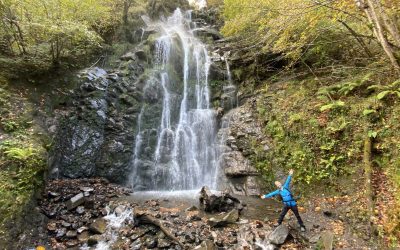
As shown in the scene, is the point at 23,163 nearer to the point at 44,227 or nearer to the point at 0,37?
the point at 44,227

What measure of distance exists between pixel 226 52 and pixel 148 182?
10208 millimetres

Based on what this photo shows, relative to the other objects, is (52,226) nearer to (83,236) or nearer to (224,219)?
(83,236)

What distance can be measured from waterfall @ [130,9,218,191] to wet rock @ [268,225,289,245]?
5.24 metres

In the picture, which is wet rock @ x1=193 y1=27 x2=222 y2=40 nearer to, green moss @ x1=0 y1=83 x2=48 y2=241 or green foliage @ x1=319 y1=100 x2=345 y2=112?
green foliage @ x1=319 y1=100 x2=345 y2=112

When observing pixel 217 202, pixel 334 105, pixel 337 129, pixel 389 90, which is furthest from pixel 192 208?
pixel 389 90

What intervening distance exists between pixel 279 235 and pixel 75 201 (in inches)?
261

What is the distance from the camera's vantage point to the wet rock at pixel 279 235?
20.5ft

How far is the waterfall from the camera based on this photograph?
12.0 metres

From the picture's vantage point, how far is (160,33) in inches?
721

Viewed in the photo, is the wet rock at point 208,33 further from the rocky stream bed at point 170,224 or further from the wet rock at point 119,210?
the wet rock at point 119,210

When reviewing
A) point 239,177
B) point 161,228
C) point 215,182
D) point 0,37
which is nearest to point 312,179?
point 239,177

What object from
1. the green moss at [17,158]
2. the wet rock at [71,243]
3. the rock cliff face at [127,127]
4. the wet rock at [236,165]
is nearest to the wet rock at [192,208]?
the rock cliff face at [127,127]

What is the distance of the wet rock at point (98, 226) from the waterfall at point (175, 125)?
4.01 metres

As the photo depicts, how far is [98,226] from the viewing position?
287 inches
